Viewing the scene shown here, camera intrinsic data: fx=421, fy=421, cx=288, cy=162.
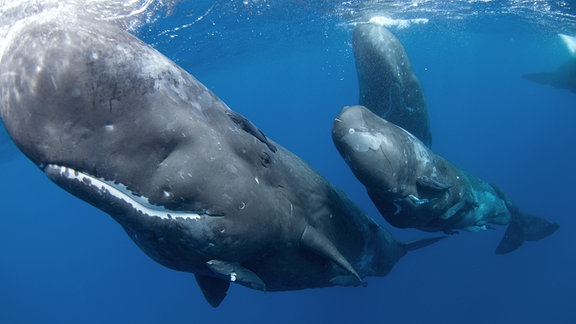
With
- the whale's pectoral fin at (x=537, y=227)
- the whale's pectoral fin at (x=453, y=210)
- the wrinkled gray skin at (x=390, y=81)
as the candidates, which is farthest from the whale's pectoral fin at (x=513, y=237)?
the whale's pectoral fin at (x=453, y=210)

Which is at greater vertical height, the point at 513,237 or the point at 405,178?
the point at 405,178

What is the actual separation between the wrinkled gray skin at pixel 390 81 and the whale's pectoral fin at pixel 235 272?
822 centimetres

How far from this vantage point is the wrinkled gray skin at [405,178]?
671cm

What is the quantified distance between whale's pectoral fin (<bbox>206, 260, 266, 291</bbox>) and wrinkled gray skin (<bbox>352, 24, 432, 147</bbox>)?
822 centimetres

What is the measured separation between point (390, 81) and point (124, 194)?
9.39 m

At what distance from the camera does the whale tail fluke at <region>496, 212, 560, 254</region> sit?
643 inches

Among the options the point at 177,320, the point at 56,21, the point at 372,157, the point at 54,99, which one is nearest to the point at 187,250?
the point at 54,99

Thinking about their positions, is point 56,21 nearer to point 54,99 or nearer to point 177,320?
point 54,99

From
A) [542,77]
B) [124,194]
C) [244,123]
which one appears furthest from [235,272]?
[542,77]

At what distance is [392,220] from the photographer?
8.45 metres

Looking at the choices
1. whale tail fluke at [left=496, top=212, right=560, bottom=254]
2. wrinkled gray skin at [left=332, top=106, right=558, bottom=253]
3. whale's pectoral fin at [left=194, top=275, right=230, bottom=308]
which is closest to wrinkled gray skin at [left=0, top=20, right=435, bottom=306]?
whale's pectoral fin at [left=194, top=275, right=230, bottom=308]

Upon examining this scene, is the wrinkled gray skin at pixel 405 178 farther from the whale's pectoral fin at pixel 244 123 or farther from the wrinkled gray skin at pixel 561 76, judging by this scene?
the wrinkled gray skin at pixel 561 76

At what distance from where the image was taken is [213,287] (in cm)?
663

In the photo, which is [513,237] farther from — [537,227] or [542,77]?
[542,77]
